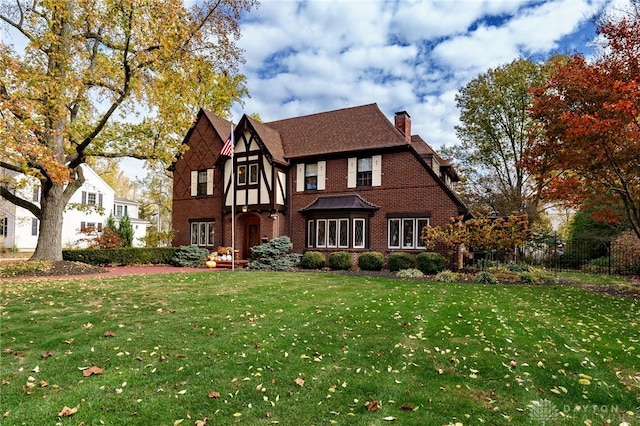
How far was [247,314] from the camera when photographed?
6945 mm

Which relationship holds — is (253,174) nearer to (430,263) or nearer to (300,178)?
(300,178)

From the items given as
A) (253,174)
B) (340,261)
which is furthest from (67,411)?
(253,174)

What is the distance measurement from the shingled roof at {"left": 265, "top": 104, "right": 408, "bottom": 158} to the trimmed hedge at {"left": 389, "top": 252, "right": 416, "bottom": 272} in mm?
5166

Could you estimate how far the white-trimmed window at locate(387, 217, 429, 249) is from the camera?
1639 centimetres

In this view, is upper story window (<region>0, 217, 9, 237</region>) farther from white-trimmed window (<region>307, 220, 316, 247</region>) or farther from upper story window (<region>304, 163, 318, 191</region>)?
white-trimmed window (<region>307, 220, 316, 247</region>)

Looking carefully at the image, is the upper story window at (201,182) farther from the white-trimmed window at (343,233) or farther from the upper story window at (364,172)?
the upper story window at (364,172)

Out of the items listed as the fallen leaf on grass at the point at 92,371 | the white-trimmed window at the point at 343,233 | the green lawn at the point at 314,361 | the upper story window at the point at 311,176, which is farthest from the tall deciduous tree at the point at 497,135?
the fallen leaf on grass at the point at 92,371

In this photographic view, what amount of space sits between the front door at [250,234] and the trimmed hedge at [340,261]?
17.5ft

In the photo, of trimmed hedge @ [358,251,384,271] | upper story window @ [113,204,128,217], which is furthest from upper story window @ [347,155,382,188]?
upper story window @ [113,204,128,217]

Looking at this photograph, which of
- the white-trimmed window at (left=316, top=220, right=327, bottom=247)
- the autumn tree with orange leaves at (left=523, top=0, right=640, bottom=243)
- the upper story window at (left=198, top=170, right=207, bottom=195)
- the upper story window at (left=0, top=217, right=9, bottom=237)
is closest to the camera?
the autumn tree with orange leaves at (left=523, top=0, right=640, bottom=243)

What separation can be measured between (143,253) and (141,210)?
34.8m

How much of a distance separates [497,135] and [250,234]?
1714 centimetres

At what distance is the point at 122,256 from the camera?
59.2ft

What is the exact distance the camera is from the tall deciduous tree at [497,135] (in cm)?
2156
